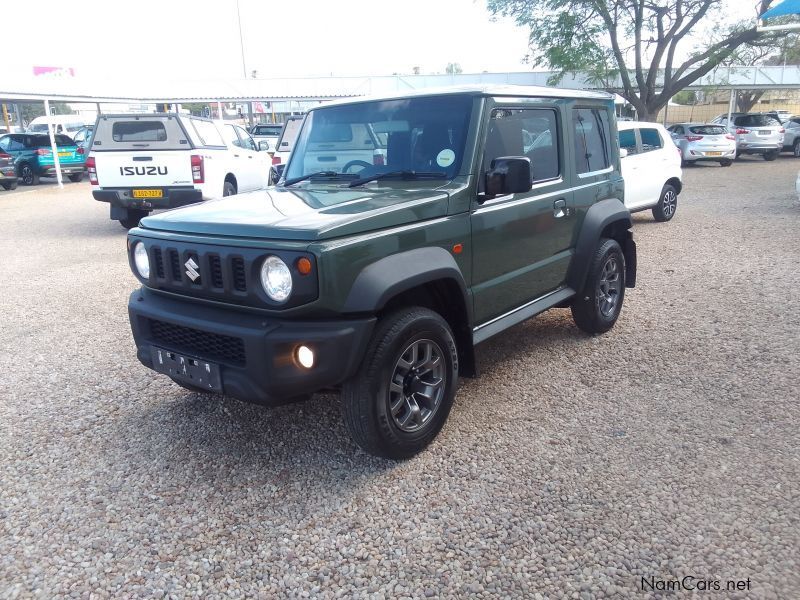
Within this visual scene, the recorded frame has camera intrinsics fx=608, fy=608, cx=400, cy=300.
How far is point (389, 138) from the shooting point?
12.7 feet

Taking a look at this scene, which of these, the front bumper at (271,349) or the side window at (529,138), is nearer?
the front bumper at (271,349)

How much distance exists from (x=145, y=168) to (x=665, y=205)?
8812mm

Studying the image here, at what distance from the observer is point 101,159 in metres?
9.95

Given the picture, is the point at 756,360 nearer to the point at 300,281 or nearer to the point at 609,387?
the point at 609,387

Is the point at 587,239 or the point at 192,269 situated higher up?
the point at 192,269

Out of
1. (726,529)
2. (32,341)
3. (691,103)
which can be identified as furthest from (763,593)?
(691,103)

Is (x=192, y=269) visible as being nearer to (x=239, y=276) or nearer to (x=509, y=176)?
(x=239, y=276)

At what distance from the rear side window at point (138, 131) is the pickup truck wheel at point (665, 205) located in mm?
8481

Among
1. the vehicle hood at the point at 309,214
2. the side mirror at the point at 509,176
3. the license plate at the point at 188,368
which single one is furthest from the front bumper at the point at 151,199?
the side mirror at the point at 509,176

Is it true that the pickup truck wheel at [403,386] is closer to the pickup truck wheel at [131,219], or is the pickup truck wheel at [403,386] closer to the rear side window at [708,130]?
the pickup truck wheel at [131,219]

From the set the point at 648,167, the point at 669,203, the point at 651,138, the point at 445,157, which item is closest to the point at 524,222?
the point at 445,157

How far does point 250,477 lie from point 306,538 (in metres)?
0.62

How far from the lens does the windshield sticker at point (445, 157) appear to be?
3616 millimetres

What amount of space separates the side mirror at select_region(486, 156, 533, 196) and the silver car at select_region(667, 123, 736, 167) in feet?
63.1
